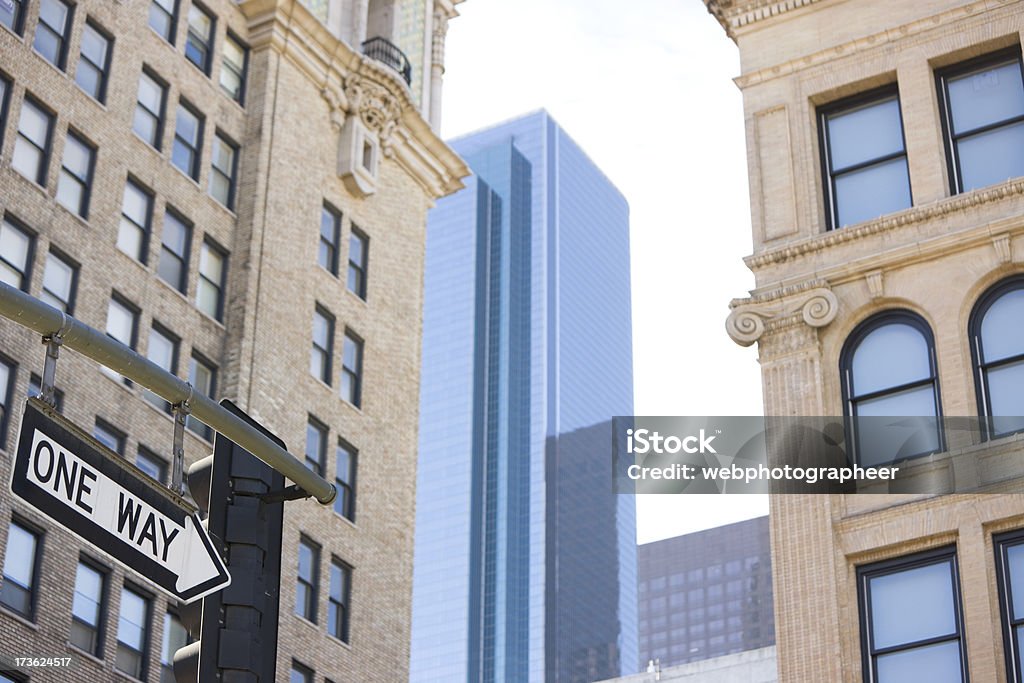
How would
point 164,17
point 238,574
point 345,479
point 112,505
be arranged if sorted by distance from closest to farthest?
point 112,505
point 238,574
point 164,17
point 345,479

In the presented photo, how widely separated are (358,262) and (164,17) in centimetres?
977

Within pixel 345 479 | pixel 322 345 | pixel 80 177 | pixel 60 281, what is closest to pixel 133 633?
pixel 60 281

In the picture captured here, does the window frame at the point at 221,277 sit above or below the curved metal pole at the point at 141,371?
above

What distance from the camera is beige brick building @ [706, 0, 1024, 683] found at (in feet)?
71.8

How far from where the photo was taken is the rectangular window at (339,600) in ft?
143

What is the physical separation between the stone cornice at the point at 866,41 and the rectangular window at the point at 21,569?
58.3 feet

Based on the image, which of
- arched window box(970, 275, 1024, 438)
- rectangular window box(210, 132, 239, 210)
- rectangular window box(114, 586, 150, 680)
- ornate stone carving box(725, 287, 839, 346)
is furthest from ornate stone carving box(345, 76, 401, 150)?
arched window box(970, 275, 1024, 438)

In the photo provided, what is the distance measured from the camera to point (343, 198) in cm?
4962

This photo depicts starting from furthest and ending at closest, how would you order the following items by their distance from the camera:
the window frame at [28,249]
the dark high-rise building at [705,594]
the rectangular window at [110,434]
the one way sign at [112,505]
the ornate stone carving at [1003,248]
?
the dark high-rise building at [705,594] < the rectangular window at [110,434] < the window frame at [28,249] < the ornate stone carving at [1003,248] < the one way sign at [112,505]

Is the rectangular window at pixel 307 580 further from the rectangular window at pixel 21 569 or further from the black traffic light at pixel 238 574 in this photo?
the black traffic light at pixel 238 574

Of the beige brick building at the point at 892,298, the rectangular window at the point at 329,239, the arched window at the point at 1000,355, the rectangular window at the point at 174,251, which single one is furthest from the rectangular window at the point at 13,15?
the arched window at the point at 1000,355

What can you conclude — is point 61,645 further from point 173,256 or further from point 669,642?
point 669,642

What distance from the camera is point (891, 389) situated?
23.9 m

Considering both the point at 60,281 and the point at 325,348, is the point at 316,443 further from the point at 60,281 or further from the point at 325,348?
the point at 60,281
